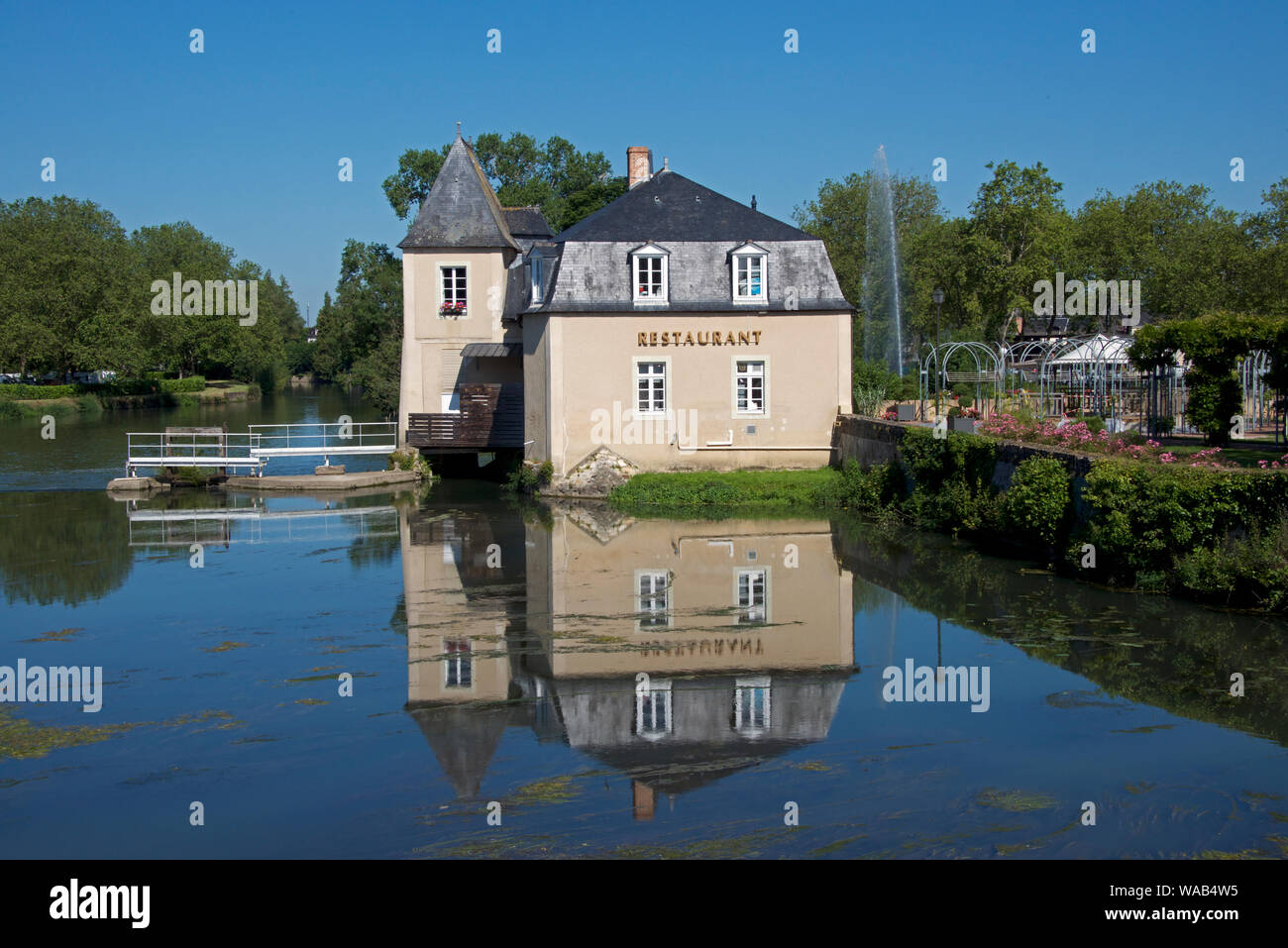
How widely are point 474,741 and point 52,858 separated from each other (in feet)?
11.5

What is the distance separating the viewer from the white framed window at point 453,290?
103ft

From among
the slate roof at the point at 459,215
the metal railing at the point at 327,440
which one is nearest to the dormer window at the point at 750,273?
the slate roof at the point at 459,215

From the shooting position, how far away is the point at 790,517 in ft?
78.5

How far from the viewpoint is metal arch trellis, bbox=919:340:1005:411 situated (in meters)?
27.5

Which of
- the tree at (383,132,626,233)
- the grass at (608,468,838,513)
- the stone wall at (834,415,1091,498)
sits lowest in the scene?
the grass at (608,468,838,513)

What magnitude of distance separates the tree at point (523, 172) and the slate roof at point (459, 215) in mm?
28862

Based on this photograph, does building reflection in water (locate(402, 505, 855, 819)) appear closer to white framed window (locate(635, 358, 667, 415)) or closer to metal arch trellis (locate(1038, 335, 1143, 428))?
white framed window (locate(635, 358, 667, 415))

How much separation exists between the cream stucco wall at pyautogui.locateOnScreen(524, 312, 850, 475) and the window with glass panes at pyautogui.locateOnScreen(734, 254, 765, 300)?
1.70ft

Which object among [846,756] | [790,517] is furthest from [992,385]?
[846,756]

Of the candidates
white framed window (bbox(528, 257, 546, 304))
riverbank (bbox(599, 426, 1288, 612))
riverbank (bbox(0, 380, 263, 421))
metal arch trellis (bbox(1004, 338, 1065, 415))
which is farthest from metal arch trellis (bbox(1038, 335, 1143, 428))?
riverbank (bbox(0, 380, 263, 421))

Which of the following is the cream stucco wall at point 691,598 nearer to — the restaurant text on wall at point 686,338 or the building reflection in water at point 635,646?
the building reflection in water at point 635,646

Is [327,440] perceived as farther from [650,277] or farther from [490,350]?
[650,277]

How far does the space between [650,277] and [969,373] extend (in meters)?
18.5
